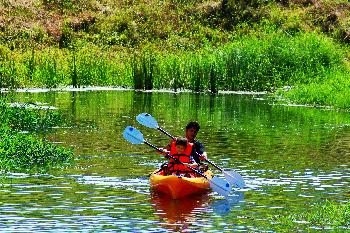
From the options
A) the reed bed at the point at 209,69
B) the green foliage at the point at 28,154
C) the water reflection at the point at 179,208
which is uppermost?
the reed bed at the point at 209,69

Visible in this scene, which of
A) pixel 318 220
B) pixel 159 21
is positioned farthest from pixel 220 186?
pixel 159 21

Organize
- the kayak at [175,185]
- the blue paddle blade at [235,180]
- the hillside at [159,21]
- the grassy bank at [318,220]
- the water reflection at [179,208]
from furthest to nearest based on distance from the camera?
the hillside at [159,21] < the blue paddle blade at [235,180] < the kayak at [175,185] < the water reflection at [179,208] < the grassy bank at [318,220]

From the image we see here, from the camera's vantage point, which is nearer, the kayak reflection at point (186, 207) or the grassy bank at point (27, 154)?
the kayak reflection at point (186, 207)

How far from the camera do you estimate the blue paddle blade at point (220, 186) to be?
827 inches

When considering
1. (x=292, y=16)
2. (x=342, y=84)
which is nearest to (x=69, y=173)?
(x=342, y=84)

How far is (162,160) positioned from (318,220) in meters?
8.62

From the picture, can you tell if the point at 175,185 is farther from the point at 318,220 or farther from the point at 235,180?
the point at 318,220

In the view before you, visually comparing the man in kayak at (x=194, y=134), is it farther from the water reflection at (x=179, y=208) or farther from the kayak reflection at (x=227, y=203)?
the kayak reflection at (x=227, y=203)

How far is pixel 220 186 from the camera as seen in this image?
21109mm

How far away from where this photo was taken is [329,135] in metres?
32.4

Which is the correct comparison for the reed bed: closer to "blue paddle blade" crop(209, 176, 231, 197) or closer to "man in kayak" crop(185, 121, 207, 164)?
"man in kayak" crop(185, 121, 207, 164)

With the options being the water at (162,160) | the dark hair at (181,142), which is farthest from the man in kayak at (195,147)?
the water at (162,160)

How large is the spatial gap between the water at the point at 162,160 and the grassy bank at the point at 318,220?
300 mm

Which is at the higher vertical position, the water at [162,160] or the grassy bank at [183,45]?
the grassy bank at [183,45]
